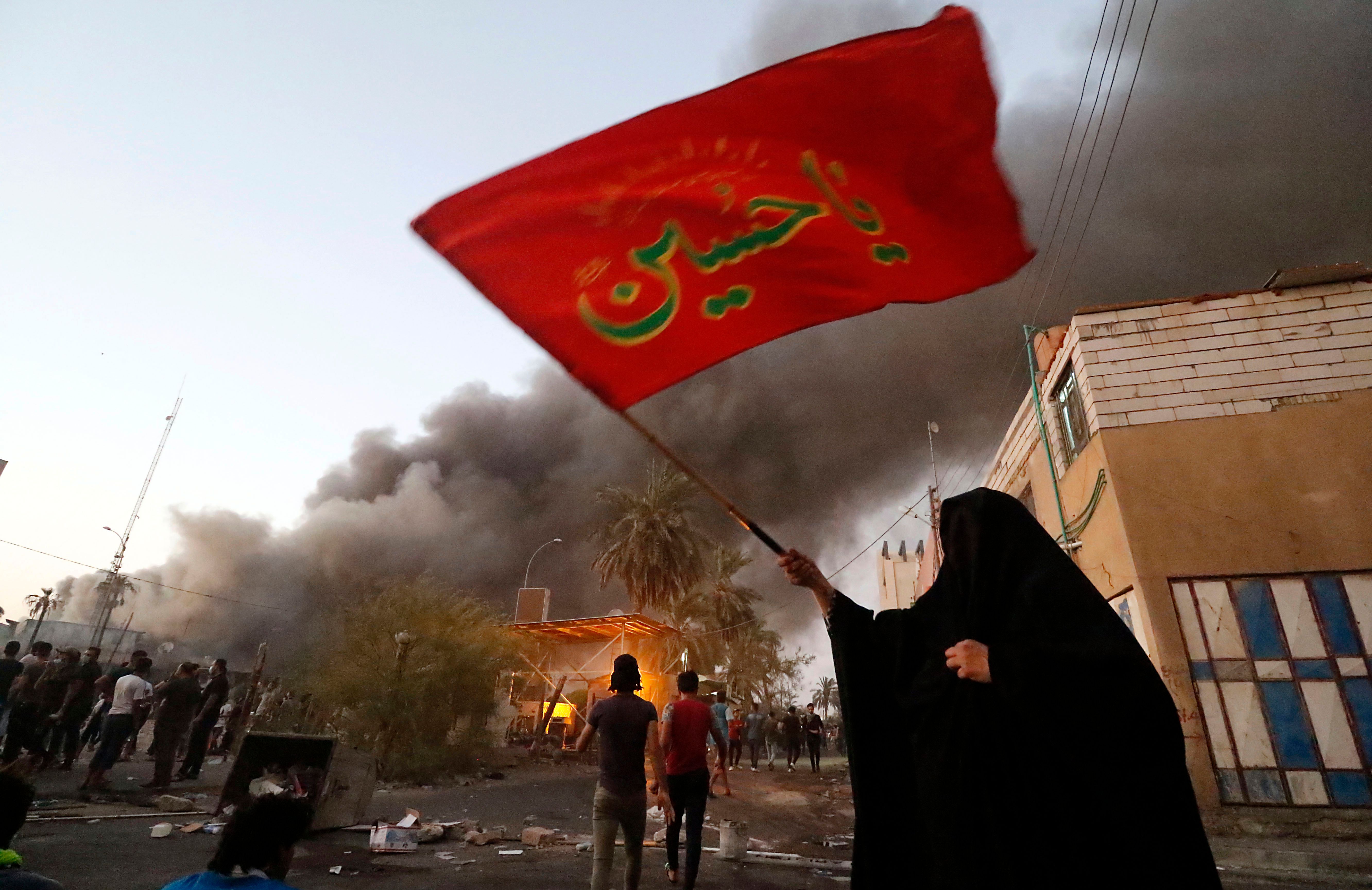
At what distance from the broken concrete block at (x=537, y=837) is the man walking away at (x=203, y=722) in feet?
20.7

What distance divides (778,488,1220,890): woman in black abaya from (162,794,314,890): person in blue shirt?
191 cm

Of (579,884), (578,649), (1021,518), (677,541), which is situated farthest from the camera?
(677,541)

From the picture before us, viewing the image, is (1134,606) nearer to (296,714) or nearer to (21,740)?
(21,740)

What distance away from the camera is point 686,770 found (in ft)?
19.4

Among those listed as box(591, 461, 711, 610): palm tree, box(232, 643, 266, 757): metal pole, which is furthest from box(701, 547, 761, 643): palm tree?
box(232, 643, 266, 757): metal pole

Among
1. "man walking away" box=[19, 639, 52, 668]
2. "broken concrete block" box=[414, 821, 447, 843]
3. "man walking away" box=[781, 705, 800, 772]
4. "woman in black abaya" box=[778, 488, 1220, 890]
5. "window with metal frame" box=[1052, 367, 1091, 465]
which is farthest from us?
"man walking away" box=[781, 705, 800, 772]

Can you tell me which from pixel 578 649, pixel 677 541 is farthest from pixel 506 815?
pixel 677 541

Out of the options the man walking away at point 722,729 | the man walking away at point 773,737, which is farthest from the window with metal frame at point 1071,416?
the man walking away at point 773,737

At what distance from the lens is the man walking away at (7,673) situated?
926 cm

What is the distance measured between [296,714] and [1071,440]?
1850cm

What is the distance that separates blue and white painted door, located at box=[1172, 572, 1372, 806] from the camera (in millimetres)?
9328

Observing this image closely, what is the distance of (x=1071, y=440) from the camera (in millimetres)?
13391

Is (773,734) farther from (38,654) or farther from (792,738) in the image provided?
(38,654)

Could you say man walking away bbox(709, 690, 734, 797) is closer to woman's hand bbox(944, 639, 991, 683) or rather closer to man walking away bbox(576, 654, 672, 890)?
man walking away bbox(576, 654, 672, 890)
